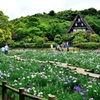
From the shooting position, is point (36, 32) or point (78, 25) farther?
point (78, 25)

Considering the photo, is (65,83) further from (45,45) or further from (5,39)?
(5,39)

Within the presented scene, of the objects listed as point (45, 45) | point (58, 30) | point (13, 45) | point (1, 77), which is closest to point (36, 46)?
point (45, 45)

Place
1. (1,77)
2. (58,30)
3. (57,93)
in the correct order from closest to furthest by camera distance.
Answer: (57,93) → (1,77) → (58,30)

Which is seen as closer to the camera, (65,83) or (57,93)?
(57,93)

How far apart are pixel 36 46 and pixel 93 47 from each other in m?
9.98

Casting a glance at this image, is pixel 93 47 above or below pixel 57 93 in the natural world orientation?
below

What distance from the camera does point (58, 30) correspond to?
69.6m

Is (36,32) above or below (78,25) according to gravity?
below

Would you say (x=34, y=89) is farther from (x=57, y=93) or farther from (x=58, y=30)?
(x=58, y=30)

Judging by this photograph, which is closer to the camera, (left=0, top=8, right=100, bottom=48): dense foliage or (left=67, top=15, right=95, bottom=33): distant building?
(left=0, top=8, right=100, bottom=48): dense foliage

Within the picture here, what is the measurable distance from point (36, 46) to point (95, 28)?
2970 centimetres

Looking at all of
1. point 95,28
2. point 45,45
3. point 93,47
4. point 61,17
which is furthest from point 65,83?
point 61,17

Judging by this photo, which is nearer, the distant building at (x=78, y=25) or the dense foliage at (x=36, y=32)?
the dense foliage at (x=36, y=32)

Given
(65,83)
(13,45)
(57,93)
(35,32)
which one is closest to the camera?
(57,93)
